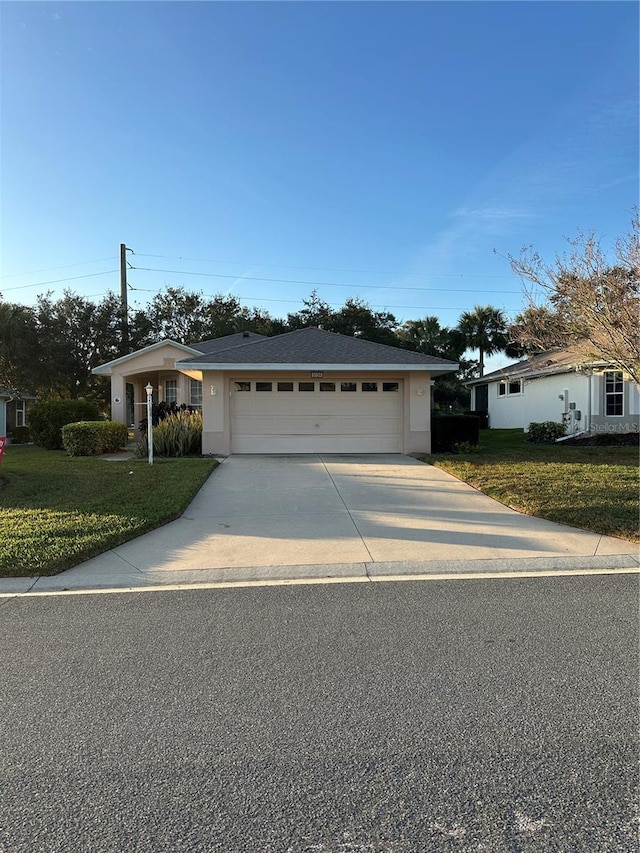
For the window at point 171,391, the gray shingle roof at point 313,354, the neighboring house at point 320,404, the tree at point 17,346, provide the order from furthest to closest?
the tree at point 17,346 → the window at point 171,391 → the neighboring house at point 320,404 → the gray shingle roof at point 313,354

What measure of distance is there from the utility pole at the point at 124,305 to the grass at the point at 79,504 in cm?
1823

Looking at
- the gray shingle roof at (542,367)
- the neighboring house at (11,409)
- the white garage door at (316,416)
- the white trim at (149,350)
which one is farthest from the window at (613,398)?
the neighboring house at (11,409)

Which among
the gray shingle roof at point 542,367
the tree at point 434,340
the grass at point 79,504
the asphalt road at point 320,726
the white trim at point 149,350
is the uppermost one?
the tree at point 434,340

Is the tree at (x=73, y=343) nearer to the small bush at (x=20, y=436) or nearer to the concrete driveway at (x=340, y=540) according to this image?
the small bush at (x=20, y=436)

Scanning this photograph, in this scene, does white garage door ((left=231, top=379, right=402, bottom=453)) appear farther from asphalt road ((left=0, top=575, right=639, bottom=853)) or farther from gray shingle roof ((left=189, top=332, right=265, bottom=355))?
asphalt road ((left=0, top=575, right=639, bottom=853))

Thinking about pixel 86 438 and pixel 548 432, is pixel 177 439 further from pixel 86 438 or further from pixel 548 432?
pixel 548 432

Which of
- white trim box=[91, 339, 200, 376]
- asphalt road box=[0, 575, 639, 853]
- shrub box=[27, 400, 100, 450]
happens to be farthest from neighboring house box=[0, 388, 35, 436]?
asphalt road box=[0, 575, 639, 853]

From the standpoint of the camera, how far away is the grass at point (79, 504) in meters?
6.04

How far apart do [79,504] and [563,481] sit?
28.1 ft

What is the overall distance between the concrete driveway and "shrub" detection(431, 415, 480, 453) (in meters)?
5.39

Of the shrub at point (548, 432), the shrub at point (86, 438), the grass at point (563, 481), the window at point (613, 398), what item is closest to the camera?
the grass at point (563, 481)

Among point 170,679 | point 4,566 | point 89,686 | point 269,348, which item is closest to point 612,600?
point 170,679

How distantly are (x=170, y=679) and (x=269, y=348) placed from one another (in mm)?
12891

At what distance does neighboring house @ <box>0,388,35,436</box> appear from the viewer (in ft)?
84.7
